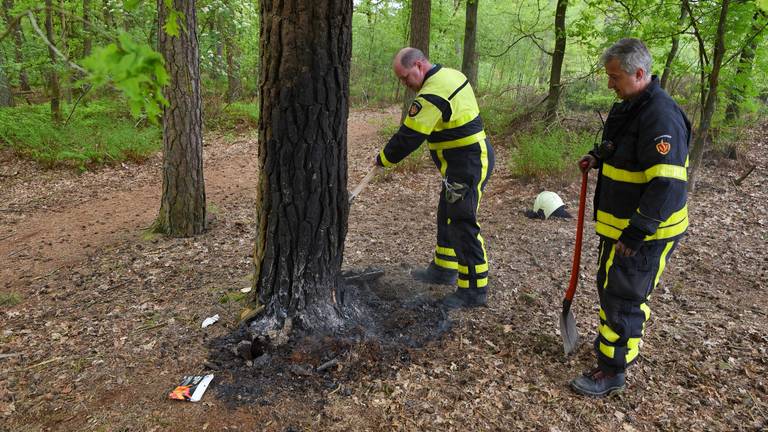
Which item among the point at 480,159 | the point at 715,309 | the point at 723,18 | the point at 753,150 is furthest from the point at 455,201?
the point at 753,150

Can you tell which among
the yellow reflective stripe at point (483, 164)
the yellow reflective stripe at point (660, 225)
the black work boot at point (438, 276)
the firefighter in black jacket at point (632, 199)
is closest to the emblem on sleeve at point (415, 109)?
the yellow reflective stripe at point (483, 164)

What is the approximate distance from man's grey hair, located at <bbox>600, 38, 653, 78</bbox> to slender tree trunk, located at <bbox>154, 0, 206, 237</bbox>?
416 cm

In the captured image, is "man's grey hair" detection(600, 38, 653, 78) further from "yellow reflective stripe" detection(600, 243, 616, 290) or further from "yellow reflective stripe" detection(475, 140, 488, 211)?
"yellow reflective stripe" detection(475, 140, 488, 211)

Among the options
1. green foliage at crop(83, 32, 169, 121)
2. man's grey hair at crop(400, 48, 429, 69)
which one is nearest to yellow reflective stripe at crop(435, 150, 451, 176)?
man's grey hair at crop(400, 48, 429, 69)

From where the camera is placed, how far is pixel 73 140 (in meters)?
9.08

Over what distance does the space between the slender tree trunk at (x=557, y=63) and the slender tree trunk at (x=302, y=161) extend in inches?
310

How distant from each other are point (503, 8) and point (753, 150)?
39.7 feet

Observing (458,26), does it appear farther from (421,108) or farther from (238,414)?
(238,414)

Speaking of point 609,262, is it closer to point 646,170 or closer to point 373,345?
point 646,170

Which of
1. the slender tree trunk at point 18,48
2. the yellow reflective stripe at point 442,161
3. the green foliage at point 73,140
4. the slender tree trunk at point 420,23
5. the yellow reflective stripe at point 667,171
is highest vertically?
the slender tree trunk at point 420,23

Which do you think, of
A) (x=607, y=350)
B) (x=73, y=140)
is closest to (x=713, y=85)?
(x=607, y=350)

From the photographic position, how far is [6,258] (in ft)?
16.3

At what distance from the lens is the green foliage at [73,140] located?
8664mm

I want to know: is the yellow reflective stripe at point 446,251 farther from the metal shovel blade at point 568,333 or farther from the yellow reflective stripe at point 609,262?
the yellow reflective stripe at point 609,262
